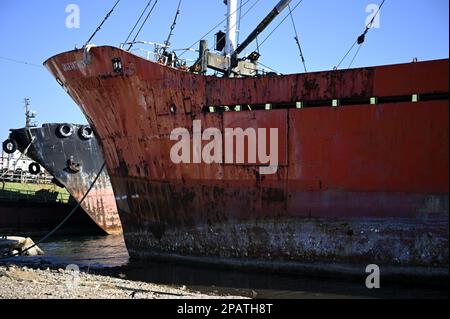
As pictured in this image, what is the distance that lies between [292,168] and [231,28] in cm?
462

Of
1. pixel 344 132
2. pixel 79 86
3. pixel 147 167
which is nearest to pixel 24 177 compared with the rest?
pixel 79 86

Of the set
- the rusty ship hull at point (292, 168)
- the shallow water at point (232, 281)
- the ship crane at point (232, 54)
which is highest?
the ship crane at point (232, 54)

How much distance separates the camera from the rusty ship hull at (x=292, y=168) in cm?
712

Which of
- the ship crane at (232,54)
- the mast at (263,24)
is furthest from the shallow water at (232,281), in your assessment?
the mast at (263,24)

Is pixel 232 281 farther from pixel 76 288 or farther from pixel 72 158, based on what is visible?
pixel 72 158

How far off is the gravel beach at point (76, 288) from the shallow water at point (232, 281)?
1.80 ft

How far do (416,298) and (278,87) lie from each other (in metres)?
3.92

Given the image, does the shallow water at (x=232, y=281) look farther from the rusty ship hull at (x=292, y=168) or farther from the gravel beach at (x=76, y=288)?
the gravel beach at (x=76, y=288)

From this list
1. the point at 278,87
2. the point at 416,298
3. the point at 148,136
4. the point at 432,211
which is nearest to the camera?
the point at 416,298

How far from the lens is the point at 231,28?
11.3m

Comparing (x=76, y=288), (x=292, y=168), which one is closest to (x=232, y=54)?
(x=292, y=168)

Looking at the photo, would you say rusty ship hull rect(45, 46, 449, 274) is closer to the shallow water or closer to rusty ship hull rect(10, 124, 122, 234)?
the shallow water
